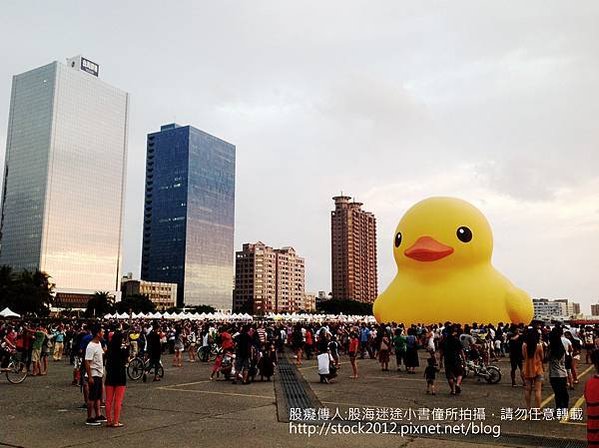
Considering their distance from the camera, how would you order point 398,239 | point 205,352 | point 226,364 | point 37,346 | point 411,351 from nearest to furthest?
1. point 226,364
2. point 37,346
3. point 411,351
4. point 205,352
5. point 398,239

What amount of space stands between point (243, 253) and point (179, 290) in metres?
29.5

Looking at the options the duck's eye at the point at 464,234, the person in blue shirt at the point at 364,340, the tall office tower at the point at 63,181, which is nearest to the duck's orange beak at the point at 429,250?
the duck's eye at the point at 464,234

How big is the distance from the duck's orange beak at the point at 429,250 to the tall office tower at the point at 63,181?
123 m

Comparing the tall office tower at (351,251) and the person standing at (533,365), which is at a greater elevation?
the tall office tower at (351,251)

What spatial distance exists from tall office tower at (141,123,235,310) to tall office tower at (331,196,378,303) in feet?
110

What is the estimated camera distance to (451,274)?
2803cm

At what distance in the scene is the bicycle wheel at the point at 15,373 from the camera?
15.4 meters

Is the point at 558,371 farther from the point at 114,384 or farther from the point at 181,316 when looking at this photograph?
the point at 181,316

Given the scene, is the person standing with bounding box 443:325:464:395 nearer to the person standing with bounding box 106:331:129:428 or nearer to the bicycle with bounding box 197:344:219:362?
the person standing with bounding box 106:331:129:428

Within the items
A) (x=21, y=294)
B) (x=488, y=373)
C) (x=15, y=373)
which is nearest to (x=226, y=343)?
(x=15, y=373)

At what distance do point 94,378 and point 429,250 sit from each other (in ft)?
66.2

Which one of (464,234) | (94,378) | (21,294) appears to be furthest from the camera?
(21,294)

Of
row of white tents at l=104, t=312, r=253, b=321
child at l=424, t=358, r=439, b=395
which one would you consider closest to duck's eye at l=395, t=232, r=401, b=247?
child at l=424, t=358, r=439, b=395

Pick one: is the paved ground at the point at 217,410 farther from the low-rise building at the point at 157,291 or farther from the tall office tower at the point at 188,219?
the tall office tower at the point at 188,219
